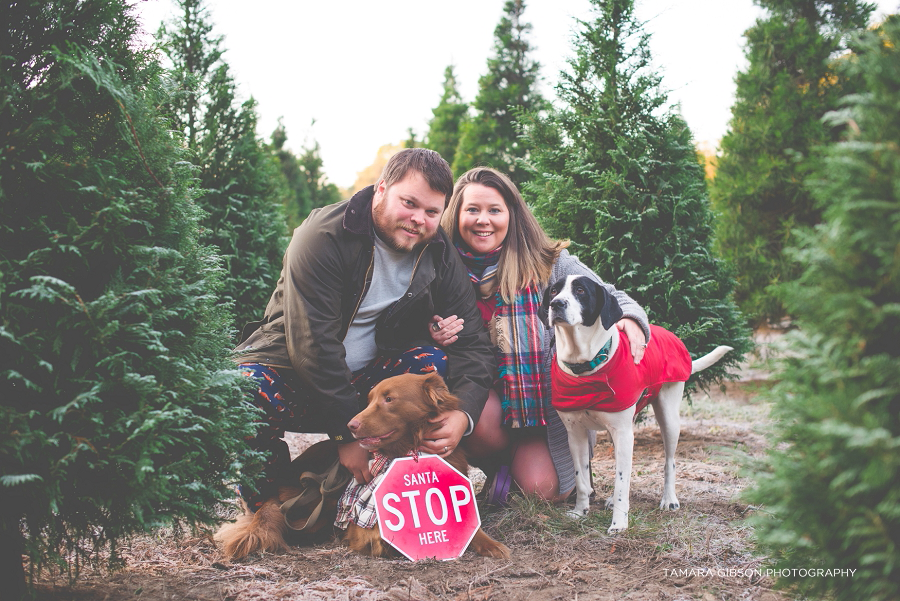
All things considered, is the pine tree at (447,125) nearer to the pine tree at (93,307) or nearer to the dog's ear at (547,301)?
the dog's ear at (547,301)

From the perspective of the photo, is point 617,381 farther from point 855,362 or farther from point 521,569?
point 855,362

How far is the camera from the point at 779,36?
8.25 m

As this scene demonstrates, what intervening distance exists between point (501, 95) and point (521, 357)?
8.67 metres

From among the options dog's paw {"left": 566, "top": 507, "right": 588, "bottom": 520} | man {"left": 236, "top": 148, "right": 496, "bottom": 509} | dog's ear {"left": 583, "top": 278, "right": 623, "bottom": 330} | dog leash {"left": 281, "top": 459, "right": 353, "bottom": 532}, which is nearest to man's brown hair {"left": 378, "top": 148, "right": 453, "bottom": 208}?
man {"left": 236, "top": 148, "right": 496, "bottom": 509}

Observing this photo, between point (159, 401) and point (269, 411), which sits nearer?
point (159, 401)

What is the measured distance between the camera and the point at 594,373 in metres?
3.04

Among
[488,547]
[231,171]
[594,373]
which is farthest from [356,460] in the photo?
[231,171]

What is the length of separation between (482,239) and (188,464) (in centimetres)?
219

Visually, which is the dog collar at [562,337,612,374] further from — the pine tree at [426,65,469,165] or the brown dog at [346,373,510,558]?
the pine tree at [426,65,469,165]

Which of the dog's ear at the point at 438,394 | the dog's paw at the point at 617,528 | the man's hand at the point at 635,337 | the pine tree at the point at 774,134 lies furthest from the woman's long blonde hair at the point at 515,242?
the pine tree at the point at 774,134

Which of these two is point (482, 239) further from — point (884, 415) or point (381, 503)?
point (884, 415)

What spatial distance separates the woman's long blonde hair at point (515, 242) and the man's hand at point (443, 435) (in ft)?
3.01

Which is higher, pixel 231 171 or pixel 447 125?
pixel 447 125

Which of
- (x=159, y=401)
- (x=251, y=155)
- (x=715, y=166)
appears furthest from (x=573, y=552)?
(x=715, y=166)
